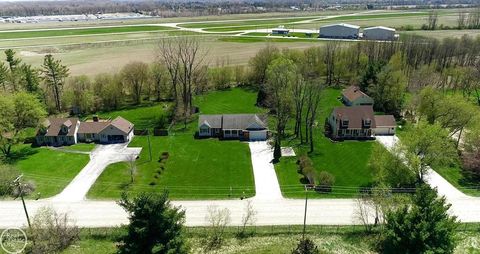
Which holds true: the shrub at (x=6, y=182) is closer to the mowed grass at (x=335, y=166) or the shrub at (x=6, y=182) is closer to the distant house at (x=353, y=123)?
the mowed grass at (x=335, y=166)

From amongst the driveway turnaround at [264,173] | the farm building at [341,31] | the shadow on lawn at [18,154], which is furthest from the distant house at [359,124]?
the farm building at [341,31]

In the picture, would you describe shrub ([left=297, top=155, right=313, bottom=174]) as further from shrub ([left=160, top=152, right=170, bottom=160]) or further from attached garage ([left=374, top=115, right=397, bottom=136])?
shrub ([left=160, top=152, right=170, bottom=160])

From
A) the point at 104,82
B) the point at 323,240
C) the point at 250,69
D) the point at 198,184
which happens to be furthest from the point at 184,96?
the point at 323,240

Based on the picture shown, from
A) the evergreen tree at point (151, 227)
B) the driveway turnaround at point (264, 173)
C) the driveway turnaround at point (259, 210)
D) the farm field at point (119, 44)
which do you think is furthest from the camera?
the farm field at point (119, 44)

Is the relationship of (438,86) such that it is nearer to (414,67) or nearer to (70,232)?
(414,67)

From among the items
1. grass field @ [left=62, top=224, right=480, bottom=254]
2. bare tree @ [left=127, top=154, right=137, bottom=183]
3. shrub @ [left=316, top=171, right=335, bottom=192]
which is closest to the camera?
grass field @ [left=62, top=224, right=480, bottom=254]

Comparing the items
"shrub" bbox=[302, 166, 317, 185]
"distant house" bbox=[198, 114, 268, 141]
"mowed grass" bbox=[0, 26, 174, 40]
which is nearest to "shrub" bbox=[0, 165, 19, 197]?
"distant house" bbox=[198, 114, 268, 141]

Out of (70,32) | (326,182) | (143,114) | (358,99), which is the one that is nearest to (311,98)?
(358,99)

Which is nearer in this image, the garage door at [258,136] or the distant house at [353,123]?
the distant house at [353,123]
